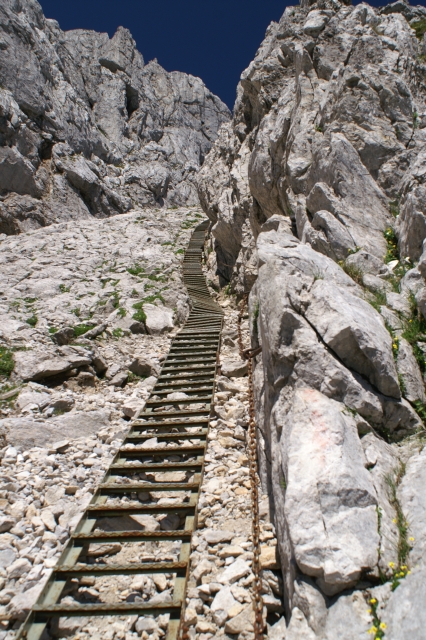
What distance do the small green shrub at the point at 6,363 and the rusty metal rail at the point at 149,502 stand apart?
12.6 ft

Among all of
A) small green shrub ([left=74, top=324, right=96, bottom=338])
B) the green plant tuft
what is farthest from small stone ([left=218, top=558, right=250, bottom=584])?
the green plant tuft

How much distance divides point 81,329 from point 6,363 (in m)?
3.17

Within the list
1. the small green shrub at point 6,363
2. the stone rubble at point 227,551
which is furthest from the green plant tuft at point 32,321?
the stone rubble at point 227,551

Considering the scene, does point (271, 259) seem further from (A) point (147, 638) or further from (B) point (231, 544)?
(A) point (147, 638)

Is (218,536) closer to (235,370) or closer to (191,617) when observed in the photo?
(191,617)

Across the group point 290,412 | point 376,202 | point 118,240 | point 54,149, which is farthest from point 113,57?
point 290,412

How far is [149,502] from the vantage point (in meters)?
6.36

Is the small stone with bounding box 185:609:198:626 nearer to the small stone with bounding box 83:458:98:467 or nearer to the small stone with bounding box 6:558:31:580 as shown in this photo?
the small stone with bounding box 6:558:31:580

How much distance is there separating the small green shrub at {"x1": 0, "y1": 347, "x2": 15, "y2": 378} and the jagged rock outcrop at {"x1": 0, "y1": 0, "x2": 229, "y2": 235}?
2722 centimetres

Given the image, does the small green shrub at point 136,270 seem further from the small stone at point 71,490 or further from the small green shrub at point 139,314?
the small stone at point 71,490

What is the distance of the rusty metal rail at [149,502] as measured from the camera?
13.8 feet

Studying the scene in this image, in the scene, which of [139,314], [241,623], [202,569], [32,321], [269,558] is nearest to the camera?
[241,623]

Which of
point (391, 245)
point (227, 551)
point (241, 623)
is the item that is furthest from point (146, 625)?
point (391, 245)

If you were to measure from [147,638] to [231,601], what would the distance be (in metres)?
1.00
